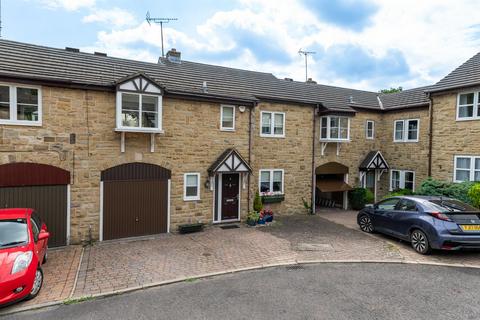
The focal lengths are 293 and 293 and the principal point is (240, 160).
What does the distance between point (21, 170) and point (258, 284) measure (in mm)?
8294

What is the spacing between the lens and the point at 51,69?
10.3m

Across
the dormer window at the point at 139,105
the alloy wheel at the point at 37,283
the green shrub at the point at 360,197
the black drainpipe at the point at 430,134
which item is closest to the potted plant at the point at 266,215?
the dormer window at the point at 139,105

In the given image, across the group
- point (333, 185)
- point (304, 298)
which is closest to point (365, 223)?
point (333, 185)

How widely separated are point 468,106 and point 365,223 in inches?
321

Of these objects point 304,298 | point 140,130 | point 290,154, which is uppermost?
point 140,130

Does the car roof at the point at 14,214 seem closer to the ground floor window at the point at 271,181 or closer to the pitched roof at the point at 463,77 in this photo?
the ground floor window at the point at 271,181

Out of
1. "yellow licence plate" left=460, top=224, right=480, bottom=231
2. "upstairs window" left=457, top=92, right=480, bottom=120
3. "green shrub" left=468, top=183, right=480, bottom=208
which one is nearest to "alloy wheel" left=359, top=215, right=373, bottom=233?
"yellow licence plate" left=460, top=224, right=480, bottom=231

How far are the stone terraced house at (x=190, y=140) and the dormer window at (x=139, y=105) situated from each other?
0.13 feet

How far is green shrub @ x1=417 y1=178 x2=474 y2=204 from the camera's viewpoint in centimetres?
1289

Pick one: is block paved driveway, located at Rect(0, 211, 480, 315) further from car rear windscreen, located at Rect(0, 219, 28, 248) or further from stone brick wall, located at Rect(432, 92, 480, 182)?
stone brick wall, located at Rect(432, 92, 480, 182)

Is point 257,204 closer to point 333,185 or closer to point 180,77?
point 333,185

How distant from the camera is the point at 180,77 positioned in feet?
43.8

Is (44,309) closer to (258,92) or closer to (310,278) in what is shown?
(310,278)

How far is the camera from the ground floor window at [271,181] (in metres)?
14.9
